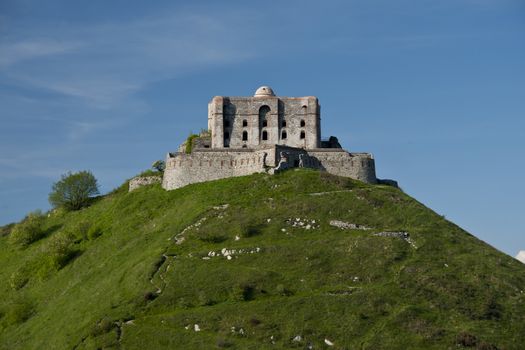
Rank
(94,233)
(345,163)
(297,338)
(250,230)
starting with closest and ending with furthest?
1. (297,338)
2. (250,230)
3. (94,233)
4. (345,163)

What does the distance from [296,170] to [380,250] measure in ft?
74.1

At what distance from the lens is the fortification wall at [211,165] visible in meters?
106

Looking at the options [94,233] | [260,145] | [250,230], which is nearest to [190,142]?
[260,145]

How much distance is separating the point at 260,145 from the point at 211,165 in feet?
25.3

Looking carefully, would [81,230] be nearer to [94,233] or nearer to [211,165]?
[94,233]

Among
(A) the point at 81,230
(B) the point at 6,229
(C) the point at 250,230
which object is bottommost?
(C) the point at 250,230

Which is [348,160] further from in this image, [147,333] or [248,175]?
[147,333]

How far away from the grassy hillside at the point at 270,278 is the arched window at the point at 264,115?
13.3 meters

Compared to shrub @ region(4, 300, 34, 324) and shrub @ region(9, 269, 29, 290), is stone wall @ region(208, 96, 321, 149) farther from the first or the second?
shrub @ region(4, 300, 34, 324)

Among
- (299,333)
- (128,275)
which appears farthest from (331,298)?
(128,275)

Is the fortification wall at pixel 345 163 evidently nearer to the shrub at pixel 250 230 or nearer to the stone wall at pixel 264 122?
the stone wall at pixel 264 122

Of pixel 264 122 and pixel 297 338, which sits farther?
pixel 264 122

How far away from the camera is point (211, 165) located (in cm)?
10631

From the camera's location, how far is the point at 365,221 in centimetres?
9006
